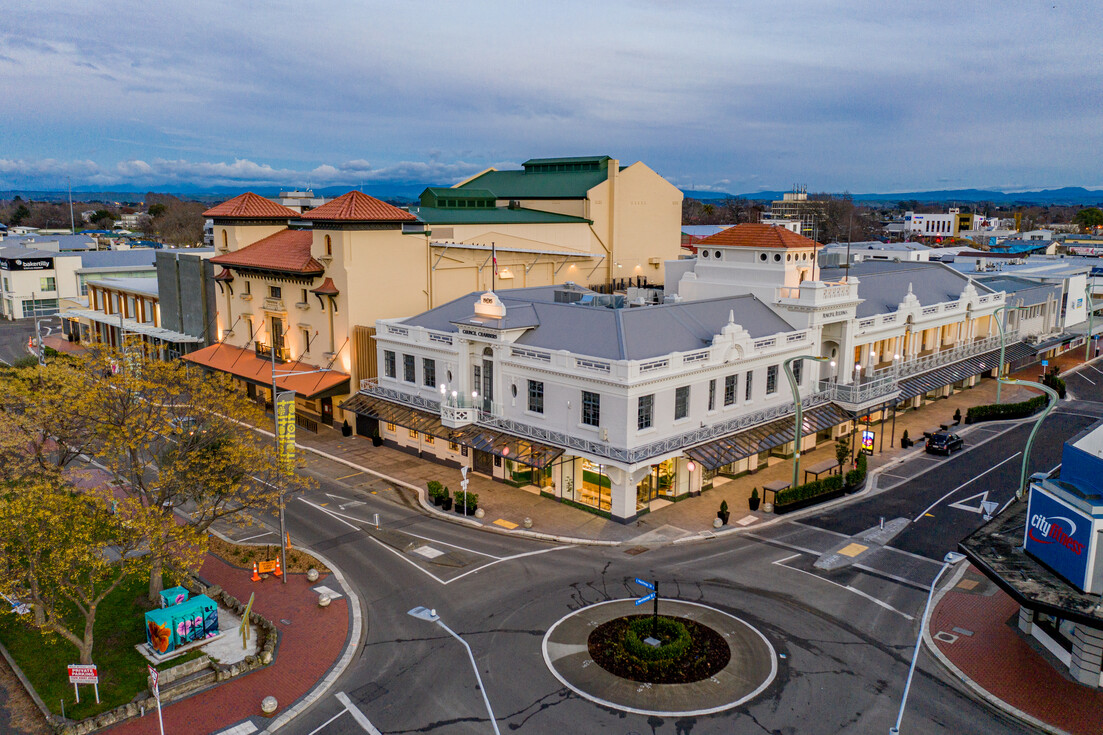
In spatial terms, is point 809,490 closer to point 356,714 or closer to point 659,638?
point 659,638

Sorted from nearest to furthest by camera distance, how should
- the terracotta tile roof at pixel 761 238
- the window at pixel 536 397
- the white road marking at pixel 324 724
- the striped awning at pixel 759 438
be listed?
the white road marking at pixel 324 724
the striped awning at pixel 759 438
the window at pixel 536 397
the terracotta tile roof at pixel 761 238

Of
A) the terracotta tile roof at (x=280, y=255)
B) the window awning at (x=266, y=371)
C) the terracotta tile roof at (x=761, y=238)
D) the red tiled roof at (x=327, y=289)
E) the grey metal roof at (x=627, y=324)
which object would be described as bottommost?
the window awning at (x=266, y=371)

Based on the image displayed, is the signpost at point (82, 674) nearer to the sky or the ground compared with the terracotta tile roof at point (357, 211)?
nearer to the ground

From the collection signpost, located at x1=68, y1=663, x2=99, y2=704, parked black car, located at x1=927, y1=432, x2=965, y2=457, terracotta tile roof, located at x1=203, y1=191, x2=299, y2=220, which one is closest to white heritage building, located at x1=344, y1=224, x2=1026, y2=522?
parked black car, located at x1=927, y1=432, x2=965, y2=457

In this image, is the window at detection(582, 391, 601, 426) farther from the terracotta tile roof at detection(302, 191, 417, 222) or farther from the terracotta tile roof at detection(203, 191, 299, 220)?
the terracotta tile roof at detection(203, 191, 299, 220)

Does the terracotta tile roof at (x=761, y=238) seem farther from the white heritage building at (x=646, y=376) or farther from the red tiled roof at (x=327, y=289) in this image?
the red tiled roof at (x=327, y=289)

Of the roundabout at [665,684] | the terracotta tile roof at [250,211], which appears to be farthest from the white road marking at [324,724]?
the terracotta tile roof at [250,211]
